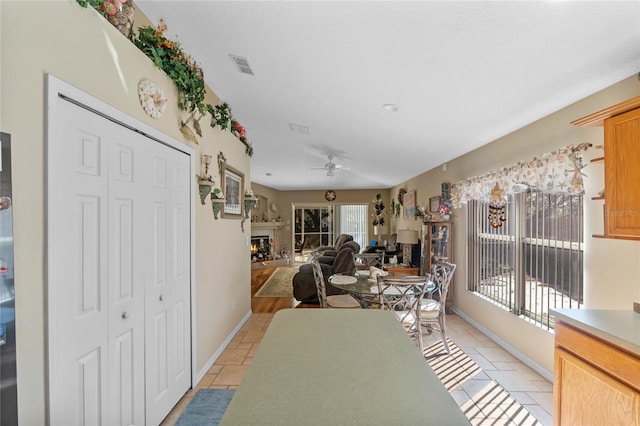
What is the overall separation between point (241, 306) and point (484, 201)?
3445mm

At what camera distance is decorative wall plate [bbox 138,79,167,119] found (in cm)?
170

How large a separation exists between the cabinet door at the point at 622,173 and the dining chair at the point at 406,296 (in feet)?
4.39

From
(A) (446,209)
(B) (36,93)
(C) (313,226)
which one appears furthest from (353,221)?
(B) (36,93)

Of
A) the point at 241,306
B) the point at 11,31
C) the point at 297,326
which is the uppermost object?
the point at 11,31

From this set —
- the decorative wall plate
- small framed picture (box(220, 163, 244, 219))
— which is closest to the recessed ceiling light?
small framed picture (box(220, 163, 244, 219))

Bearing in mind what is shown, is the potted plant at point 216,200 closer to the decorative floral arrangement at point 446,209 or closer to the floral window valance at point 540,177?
the floral window valance at point 540,177

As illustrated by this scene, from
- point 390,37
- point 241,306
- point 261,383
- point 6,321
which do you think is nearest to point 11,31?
point 6,321

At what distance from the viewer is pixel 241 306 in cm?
382

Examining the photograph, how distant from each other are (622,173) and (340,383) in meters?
1.90

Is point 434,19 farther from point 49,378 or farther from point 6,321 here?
point 49,378

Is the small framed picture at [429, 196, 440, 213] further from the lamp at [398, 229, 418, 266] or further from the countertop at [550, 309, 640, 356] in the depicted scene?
the countertop at [550, 309, 640, 356]

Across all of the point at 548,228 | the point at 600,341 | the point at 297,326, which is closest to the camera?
the point at 297,326

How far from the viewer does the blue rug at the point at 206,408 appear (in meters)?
1.98

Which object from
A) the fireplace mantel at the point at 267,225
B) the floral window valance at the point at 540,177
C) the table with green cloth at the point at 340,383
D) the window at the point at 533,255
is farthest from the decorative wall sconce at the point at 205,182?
the fireplace mantel at the point at 267,225
